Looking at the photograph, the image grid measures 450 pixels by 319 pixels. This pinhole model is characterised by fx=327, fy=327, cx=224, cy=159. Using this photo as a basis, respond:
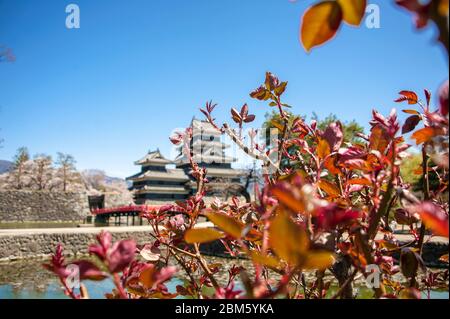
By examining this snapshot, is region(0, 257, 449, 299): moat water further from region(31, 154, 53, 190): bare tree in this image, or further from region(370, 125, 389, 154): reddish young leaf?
region(31, 154, 53, 190): bare tree

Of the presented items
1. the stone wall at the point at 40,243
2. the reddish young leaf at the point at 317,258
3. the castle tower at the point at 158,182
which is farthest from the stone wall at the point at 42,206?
the reddish young leaf at the point at 317,258

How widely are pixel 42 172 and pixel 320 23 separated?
1700 inches

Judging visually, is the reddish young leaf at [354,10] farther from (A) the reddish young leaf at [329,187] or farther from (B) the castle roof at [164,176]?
(B) the castle roof at [164,176]

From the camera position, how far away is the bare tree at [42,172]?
3750cm

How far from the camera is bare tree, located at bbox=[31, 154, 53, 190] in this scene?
3750cm

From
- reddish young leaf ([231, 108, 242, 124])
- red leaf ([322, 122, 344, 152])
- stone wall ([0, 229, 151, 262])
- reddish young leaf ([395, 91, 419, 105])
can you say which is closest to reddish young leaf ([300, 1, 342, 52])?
red leaf ([322, 122, 344, 152])

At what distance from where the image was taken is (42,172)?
37938 mm

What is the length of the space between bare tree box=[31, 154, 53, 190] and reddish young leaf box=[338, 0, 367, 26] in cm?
4253

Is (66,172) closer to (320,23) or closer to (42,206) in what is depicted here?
(42,206)

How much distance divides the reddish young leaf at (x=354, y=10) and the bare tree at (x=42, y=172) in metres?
42.5
